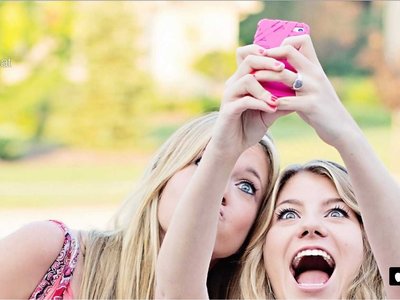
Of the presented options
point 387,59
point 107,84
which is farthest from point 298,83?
point 387,59

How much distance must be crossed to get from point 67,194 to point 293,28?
660cm

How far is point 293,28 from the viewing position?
1.18 meters

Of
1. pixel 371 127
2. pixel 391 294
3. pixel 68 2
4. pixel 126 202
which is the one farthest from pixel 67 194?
pixel 391 294

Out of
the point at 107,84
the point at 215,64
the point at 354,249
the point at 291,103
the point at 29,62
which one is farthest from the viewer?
the point at 215,64

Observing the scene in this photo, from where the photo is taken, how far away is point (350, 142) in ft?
3.66

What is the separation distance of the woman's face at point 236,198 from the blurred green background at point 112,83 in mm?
6551

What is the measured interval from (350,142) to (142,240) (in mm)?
611

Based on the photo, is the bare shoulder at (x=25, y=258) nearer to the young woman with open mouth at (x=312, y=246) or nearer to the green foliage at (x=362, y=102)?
the young woman with open mouth at (x=312, y=246)

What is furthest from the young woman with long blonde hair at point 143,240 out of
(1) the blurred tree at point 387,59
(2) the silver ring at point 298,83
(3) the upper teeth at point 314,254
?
(1) the blurred tree at point 387,59

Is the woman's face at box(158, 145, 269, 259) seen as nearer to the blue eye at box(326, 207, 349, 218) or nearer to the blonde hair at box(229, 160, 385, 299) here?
the blonde hair at box(229, 160, 385, 299)

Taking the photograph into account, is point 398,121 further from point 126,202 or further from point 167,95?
point 126,202

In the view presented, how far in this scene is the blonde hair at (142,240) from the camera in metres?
1.56

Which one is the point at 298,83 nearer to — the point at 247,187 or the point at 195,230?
the point at 195,230

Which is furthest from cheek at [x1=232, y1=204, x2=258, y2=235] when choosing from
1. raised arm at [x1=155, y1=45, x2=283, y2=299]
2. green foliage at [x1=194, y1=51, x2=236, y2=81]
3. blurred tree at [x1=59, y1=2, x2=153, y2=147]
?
green foliage at [x1=194, y1=51, x2=236, y2=81]
